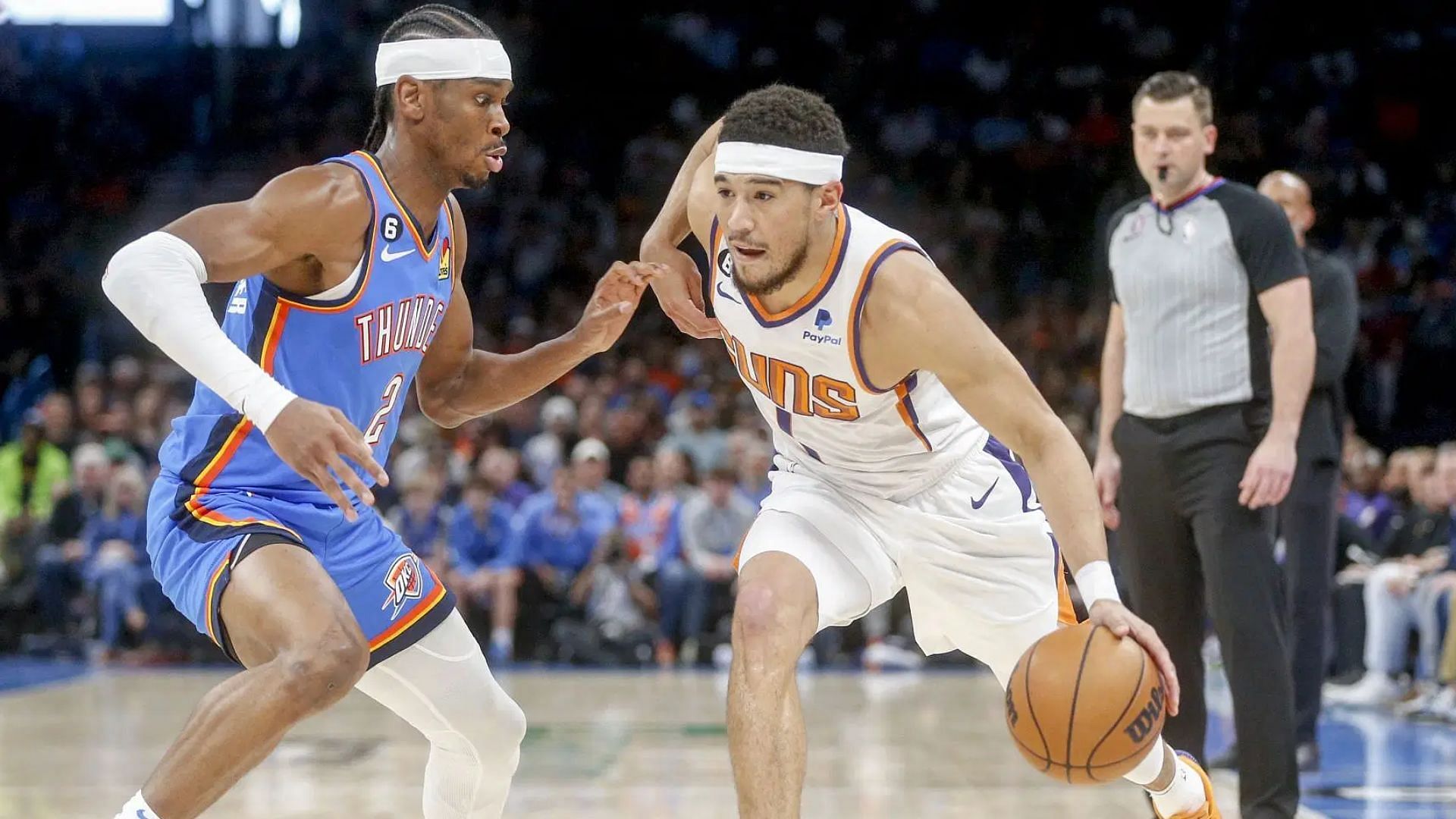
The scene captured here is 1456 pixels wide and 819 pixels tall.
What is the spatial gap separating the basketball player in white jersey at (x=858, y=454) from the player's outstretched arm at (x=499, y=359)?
0.18 meters

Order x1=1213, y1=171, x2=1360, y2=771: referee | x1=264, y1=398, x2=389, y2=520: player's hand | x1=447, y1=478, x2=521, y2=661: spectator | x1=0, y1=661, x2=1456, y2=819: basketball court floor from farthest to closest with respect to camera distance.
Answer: x1=447, y1=478, x2=521, y2=661: spectator
x1=1213, y1=171, x2=1360, y2=771: referee
x1=0, y1=661, x2=1456, y2=819: basketball court floor
x1=264, y1=398, x2=389, y2=520: player's hand

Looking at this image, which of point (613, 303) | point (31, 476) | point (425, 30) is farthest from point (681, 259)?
point (31, 476)

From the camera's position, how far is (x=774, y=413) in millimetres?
4055

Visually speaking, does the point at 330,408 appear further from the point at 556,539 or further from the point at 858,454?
the point at 556,539

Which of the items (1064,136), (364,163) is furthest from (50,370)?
(364,163)

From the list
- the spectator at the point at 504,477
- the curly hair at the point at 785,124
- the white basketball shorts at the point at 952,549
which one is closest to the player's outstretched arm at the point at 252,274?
the curly hair at the point at 785,124

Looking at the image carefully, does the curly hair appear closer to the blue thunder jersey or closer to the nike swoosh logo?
the blue thunder jersey

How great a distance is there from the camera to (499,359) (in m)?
4.33

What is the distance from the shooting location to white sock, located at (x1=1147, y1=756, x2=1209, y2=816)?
426 cm

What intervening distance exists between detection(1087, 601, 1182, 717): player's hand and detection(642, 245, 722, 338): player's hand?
1380 millimetres

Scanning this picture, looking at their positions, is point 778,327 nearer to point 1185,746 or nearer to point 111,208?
point 1185,746

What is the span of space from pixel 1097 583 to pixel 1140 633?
150mm

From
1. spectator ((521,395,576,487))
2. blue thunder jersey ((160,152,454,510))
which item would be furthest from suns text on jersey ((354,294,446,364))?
spectator ((521,395,576,487))

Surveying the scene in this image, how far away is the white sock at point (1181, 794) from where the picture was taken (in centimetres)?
426
